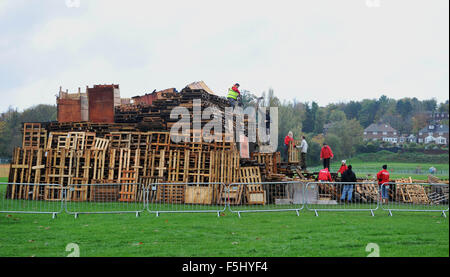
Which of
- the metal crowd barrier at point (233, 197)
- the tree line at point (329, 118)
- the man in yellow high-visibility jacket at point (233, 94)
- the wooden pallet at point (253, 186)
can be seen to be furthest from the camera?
the tree line at point (329, 118)

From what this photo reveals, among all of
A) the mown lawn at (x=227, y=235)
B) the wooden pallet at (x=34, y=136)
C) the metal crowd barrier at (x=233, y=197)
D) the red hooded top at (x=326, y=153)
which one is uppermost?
the wooden pallet at (x=34, y=136)

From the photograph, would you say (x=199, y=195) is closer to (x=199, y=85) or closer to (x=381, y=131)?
(x=199, y=85)

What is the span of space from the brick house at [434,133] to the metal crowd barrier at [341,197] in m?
90.8

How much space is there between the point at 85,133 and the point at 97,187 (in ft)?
11.9

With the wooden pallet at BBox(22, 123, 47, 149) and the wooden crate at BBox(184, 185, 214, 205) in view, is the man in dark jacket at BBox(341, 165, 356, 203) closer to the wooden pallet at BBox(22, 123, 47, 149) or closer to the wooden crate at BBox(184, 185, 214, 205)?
the wooden crate at BBox(184, 185, 214, 205)

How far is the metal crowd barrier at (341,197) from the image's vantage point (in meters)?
15.0

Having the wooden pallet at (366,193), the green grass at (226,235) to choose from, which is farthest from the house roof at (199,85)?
the green grass at (226,235)

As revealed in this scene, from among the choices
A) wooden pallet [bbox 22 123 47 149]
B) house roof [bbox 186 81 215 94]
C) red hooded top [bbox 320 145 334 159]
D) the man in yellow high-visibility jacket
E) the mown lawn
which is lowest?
the mown lawn

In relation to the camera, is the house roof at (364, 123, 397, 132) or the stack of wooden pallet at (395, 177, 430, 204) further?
the house roof at (364, 123, 397, 132)

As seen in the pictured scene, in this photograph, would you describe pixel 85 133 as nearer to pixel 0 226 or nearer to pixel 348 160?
pixel 0 226

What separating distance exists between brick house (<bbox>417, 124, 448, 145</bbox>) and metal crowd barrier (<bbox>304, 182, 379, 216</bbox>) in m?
90.8

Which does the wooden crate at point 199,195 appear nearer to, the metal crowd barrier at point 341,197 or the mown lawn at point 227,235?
the mown lawn at point 227,235

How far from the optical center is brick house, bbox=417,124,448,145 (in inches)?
3969

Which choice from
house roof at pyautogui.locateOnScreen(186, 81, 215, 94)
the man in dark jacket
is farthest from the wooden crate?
house roof at pyautogui.locateOnScreen(186, 81, 215, 94)
